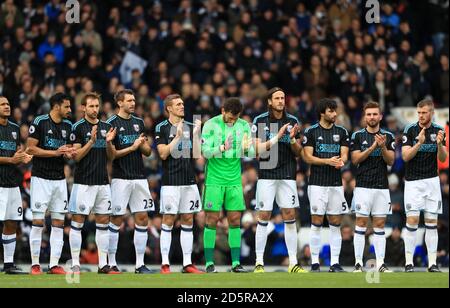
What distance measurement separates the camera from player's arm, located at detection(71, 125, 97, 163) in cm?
2038

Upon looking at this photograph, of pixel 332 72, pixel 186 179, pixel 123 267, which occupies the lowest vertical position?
pixel 123 267

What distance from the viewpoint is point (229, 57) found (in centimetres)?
3095

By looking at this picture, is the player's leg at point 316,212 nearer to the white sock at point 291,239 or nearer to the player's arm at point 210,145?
the white sock at point 291,239

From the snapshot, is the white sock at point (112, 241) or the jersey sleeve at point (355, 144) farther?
the jersey sleeve at point (355, 144)

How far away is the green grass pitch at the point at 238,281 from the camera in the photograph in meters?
18.1

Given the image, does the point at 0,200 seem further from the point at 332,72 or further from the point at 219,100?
the point at 332,72

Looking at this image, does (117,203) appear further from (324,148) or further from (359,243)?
(359,243)

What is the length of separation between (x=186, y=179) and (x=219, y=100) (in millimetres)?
8386

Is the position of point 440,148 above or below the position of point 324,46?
below

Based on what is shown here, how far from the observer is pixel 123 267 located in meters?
25.5

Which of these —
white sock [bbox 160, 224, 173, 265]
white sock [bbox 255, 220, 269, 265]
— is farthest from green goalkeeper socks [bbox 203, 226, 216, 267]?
white sock [bbox 255, 220, 269, 265]

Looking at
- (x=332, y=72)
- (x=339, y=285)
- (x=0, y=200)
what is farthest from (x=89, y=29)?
(x=339, y=285)

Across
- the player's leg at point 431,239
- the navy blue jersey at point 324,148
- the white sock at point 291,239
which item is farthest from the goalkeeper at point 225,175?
the player's leg at point 431,239
